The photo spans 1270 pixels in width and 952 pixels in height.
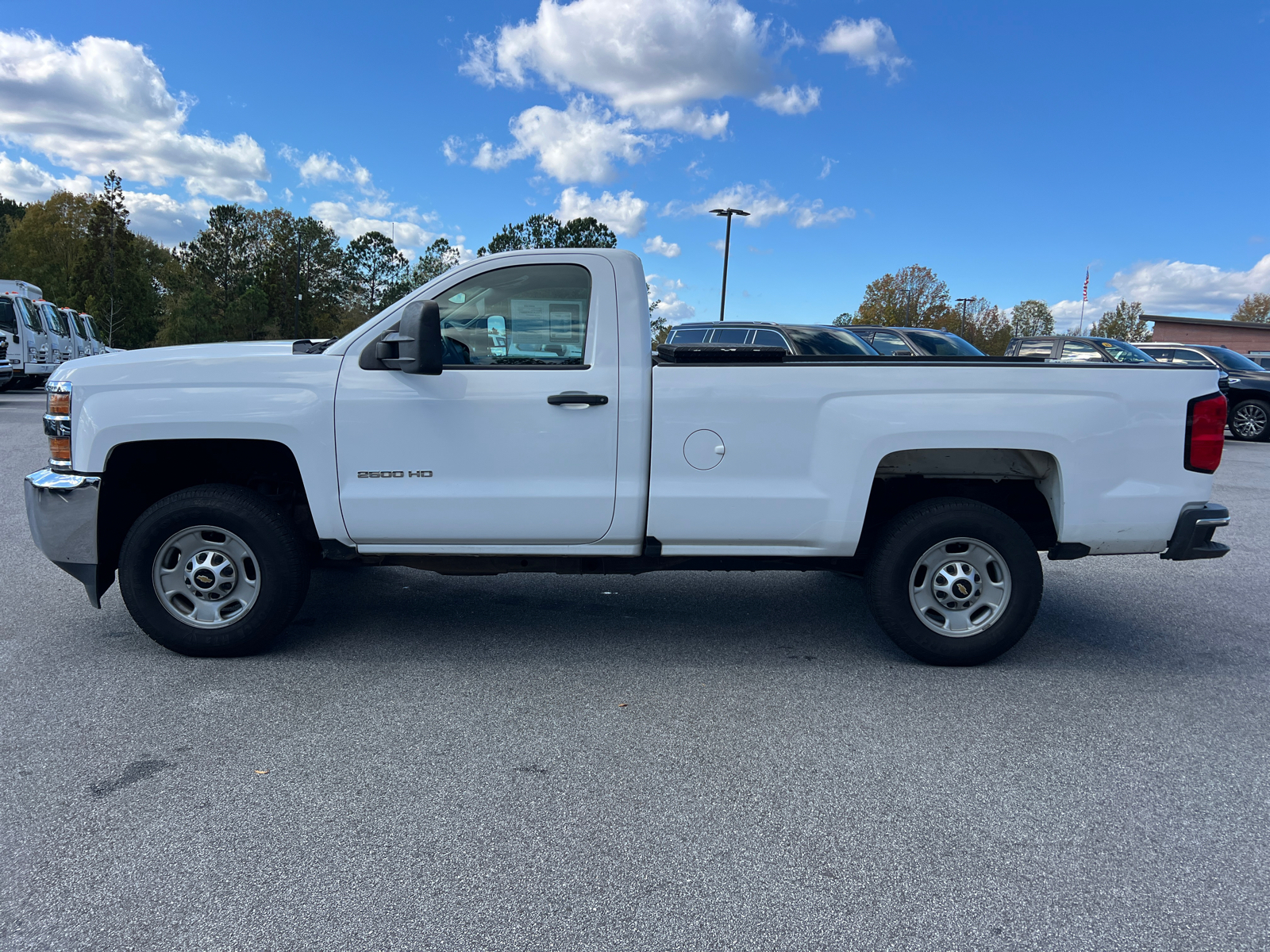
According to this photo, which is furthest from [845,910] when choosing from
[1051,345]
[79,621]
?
[1051,345]

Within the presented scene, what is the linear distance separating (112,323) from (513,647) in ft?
209

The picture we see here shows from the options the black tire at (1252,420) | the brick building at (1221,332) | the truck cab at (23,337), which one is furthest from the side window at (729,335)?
the brick building at (1221,332)

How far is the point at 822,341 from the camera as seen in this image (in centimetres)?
1441

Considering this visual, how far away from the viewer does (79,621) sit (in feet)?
16.2

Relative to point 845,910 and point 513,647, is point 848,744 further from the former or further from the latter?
point 513,647

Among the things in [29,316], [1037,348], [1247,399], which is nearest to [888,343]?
[1037,348]

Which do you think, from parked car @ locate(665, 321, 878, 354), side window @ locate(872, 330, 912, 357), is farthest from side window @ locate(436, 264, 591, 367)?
side window @ locate(872, 330, 912, 357)

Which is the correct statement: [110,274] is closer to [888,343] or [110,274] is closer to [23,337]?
[23,337]

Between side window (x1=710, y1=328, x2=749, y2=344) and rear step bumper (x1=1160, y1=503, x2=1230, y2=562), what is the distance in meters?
11.3

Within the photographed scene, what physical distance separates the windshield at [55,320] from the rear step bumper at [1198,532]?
1128 inches

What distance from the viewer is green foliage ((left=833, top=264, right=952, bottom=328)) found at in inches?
2475

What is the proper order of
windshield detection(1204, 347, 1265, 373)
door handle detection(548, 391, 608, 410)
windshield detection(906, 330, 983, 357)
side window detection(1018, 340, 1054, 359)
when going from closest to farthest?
door handle detection(548, 391, 608, 410), windshield detection(906, 330, 983, 357), side window detection(1018, 340, 1054, 359), windshield detection(1204, 347, 1265, 373)

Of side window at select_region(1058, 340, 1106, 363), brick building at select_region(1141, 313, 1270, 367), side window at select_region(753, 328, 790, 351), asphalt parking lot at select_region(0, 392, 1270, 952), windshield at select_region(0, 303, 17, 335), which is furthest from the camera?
brick building at select_region(1141, 313, 1270, 367)

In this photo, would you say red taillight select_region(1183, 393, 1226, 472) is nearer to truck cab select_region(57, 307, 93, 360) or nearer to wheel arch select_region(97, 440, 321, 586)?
wheel arch select_region(97, 440, 321, 586)
